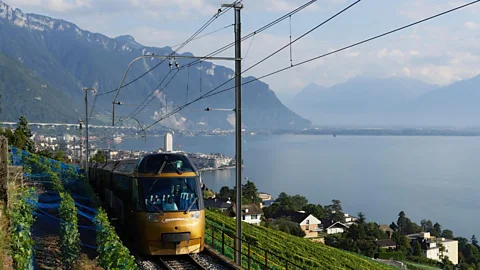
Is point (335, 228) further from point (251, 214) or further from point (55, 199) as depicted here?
point (55, 199)

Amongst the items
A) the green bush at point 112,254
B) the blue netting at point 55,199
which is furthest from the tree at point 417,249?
the green bush at point 112,254

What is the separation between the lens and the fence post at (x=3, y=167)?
1141 cm

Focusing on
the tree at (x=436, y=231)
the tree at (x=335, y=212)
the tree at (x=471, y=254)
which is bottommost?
the tree at (x=471, y=254)

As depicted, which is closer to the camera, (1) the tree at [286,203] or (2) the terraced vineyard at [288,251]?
(2) the terraced vineyard at [288,251]

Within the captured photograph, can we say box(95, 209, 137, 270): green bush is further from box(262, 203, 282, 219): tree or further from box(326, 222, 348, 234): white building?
box(262, 203, 282, 219): tree

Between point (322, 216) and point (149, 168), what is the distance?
226ft

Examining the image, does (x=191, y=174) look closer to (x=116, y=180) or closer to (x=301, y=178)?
(x=116, y=180)

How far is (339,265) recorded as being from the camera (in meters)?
27.0

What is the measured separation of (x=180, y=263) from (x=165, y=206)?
4.37 ft

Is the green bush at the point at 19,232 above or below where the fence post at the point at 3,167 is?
below

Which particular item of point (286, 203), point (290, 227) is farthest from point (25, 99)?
point (290, 227)

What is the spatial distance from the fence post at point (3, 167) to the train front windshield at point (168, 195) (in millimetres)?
3065

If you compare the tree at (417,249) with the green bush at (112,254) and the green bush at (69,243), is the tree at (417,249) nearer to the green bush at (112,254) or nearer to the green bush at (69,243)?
the green bush at (69,243)

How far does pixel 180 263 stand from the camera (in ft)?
43.6
